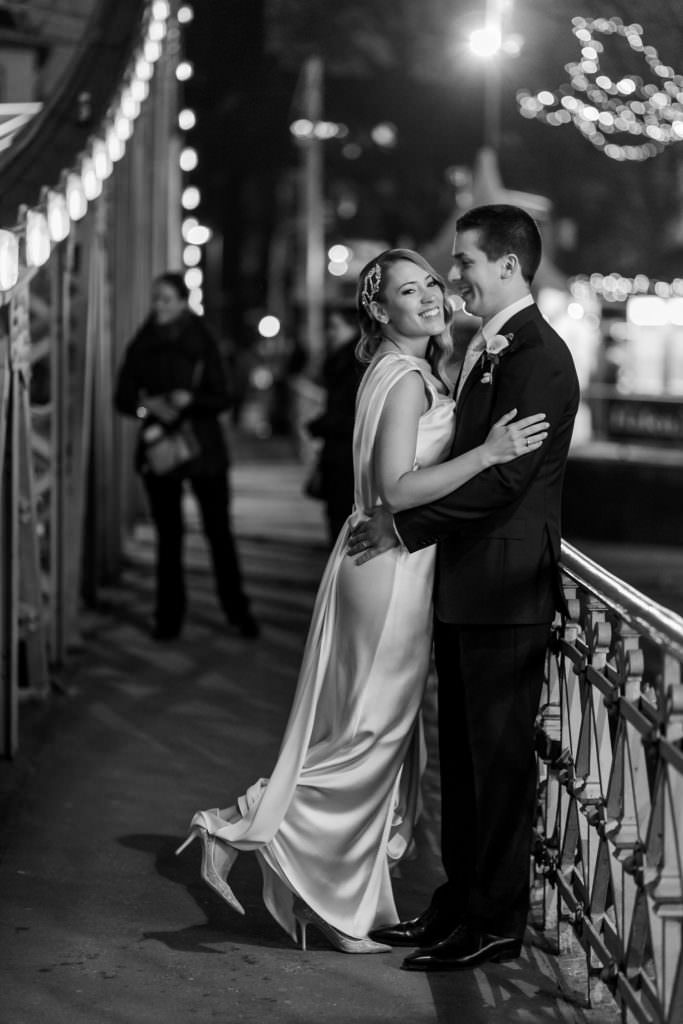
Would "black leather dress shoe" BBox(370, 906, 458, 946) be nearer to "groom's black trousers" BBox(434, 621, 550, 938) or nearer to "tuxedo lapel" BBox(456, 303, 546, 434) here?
"groom's black trousers" BBox(434, 621, 550, 938)

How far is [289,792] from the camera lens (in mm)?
5316

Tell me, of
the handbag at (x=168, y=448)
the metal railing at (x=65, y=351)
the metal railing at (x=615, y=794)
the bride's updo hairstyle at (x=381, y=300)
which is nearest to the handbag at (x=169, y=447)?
the handbag at (x=168, y=448)

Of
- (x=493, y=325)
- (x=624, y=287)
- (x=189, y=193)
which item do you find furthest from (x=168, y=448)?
(x=624, y=287)

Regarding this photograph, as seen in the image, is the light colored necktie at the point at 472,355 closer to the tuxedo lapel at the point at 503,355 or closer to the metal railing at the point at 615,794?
the tuxedo lapel at the point at 503,355

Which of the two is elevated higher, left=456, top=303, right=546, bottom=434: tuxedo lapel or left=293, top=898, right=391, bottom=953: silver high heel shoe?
left=456, top=303, right=546, bottom=434: tuxedo lapel

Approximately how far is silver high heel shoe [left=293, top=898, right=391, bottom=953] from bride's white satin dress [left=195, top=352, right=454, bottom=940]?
0.08 ft

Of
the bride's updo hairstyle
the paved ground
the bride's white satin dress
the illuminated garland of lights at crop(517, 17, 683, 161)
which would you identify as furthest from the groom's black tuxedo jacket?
the illuminated garland of lights at crop(517, 17, 683, 161)

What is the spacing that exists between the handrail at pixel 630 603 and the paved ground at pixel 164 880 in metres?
1.24

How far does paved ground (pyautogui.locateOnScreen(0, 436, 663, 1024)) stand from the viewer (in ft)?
16.1

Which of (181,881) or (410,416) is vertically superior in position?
(410,416)

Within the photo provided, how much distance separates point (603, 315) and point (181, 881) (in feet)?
107

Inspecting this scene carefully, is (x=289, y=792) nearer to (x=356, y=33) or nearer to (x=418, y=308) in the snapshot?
(x=418, y=308)

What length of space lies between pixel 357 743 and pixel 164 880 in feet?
4.03

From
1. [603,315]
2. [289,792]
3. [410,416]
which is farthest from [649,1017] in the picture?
[603,315]
